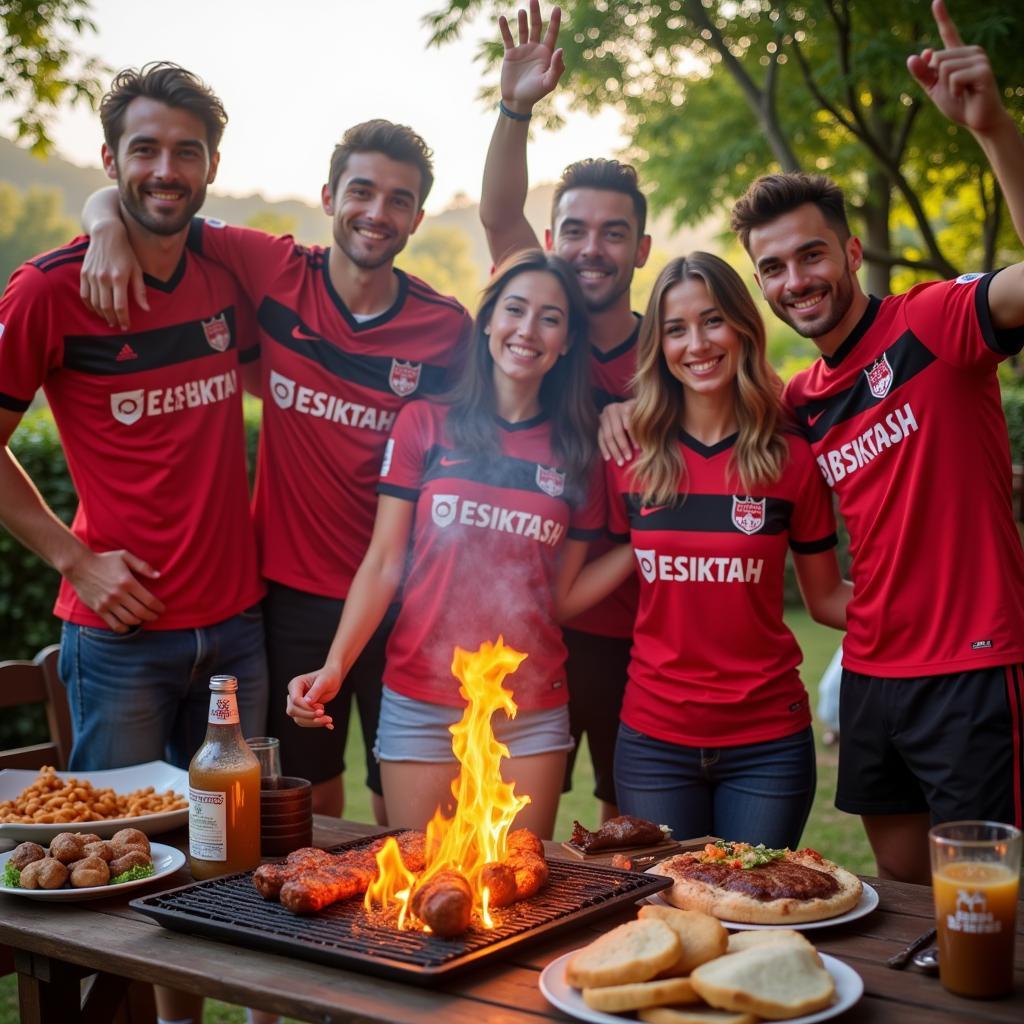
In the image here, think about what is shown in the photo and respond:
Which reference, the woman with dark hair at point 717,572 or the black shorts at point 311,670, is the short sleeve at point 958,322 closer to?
the woman with dark hair at point 717,572

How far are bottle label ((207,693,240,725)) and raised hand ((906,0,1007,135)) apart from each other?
238cm

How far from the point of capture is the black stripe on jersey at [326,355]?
417 centimetres

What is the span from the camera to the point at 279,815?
288cm

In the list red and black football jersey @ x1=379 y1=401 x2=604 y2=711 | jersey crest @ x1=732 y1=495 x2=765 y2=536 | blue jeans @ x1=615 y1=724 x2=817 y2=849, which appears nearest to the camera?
blue jeans @ x1=615 y1=724 x2=817 y2=849

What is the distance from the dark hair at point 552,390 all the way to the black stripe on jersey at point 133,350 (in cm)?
94

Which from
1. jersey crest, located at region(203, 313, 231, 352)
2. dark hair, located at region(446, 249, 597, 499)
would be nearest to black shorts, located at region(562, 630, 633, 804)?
dark hair, located at region(446, 249, 597, 499)

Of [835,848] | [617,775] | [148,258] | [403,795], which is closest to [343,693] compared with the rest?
[403,795]

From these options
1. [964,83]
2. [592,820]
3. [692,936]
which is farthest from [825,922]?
[592,820]

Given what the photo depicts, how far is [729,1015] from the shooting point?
1.89m

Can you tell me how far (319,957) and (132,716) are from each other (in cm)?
192

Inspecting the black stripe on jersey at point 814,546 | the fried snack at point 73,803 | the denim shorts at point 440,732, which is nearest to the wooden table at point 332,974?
the fried snack at point 73,803

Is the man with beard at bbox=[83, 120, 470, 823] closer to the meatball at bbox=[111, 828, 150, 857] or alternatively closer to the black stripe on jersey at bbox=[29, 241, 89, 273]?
the black stripe on jersey at bbox=[29, 241, 89, 273]

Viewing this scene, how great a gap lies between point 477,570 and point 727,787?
3.47 feet

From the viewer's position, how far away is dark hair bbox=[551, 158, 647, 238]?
4488mm
